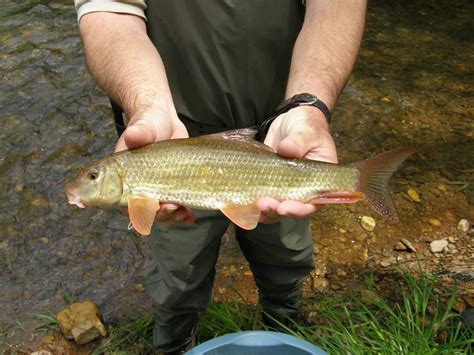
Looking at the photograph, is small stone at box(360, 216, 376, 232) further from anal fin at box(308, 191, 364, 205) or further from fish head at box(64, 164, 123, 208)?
fish head at box(64, 164, 123, 208)

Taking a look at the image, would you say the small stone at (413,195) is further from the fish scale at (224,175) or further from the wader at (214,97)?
the fish scale at (224,175)

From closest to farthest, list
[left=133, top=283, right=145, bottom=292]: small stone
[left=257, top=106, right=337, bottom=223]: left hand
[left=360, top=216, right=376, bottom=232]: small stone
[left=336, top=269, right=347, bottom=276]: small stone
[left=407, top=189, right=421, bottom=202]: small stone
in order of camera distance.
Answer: [left=257, top=106, right=337, bottom=223]: left hand < [left=336, top=269, right=347, bottom=276]: small stone < [left=133, top=283, right=145, bottom=292]: small stone < [left=360, top=216, right=376, bottom=232]: small stone < [left=407, top=189, right=421, bottom=202]: small stone

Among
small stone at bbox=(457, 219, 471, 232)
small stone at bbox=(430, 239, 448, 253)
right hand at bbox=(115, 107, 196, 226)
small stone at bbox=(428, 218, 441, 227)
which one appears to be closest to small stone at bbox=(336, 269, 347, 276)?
small stone at bbox=(430, 239, 448, 253)

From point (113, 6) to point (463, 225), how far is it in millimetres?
3129

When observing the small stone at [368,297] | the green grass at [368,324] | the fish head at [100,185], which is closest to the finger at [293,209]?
the fish head at [100,185]

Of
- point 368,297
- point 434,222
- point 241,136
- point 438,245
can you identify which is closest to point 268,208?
point 241,136

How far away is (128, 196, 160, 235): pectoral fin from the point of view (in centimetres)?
225

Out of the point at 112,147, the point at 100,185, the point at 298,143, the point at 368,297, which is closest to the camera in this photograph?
the point at 298,143

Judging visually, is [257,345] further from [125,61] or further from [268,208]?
[125,61]

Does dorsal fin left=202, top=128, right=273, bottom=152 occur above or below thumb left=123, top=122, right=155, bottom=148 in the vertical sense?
below

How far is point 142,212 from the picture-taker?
7.52 ft

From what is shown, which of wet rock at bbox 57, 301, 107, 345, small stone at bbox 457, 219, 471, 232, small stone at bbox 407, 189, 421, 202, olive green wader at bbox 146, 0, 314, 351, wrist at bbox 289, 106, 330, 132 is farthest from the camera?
small stone at bbox 407, 189, 421, 202

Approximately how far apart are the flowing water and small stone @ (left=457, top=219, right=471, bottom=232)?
1.7 inches

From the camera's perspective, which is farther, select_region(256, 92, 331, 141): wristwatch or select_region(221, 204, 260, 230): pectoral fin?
select_region(256, 92, 331, 141): wristwatch
